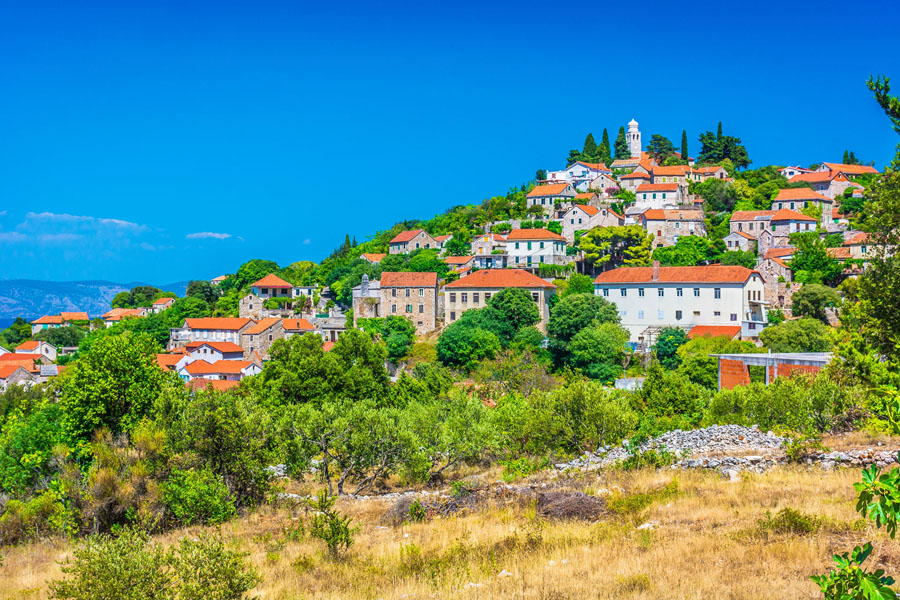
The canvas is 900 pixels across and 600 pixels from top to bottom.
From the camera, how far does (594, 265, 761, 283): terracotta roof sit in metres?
59.1

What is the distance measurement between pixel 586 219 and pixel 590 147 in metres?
46.7

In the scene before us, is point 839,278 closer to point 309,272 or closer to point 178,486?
point 309,272

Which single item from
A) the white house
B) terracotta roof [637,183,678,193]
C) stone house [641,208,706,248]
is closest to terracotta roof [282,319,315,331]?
the white house

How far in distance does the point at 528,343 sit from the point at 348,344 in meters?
24.9

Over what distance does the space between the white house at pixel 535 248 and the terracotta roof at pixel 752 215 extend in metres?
21.5

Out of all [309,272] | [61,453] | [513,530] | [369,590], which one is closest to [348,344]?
[61,453]

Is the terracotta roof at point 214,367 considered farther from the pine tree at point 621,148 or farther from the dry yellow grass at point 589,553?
the pine tree at point 621,148

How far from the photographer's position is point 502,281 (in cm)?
6631

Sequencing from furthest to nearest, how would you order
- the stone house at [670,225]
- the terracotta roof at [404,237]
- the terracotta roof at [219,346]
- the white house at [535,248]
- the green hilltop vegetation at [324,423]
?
the terracotta roof at [404,237], the stone house at [670,225], the white house at [535,248], the terracotta roof at [219,346], the green hilltop vegetation at [324,423]

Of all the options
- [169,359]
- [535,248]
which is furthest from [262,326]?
[535,248]

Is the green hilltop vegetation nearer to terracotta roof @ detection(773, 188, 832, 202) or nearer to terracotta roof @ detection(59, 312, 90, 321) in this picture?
terracotta roof @ detection(773, 188, 832, 202)

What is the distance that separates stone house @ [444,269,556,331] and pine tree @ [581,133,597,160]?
207 ft

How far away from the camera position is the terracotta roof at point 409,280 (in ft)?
224

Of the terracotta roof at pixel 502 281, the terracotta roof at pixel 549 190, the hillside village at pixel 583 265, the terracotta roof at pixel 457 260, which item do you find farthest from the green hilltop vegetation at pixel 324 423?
the terracotta roof at pixel 549 190
